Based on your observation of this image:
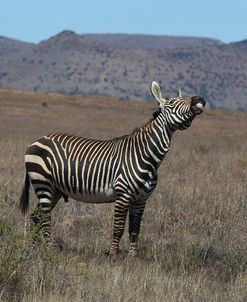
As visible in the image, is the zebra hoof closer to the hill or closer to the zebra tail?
the zebra tail

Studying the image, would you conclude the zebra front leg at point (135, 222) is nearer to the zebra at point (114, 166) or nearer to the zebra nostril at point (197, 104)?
the zebra at point (114, 166)

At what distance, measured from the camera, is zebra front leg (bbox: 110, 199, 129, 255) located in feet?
27.2

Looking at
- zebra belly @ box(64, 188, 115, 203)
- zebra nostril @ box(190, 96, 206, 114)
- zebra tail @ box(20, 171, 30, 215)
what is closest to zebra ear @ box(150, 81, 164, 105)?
zebra nostril @ box(190, 96, 206, 114)

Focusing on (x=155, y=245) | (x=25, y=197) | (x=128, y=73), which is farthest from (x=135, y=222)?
(x=128, y=73)

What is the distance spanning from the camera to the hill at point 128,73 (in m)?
150

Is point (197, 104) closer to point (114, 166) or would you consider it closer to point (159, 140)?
point (159, 140)

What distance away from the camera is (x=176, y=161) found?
1800 centimetres

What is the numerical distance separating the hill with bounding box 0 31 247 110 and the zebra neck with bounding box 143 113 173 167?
126 m

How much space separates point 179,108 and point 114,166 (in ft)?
3.26

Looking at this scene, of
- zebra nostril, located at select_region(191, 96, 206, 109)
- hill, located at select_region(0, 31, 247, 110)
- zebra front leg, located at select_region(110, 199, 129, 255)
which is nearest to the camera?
zebra nostril, located at select_region(191, 96, 206, 109)

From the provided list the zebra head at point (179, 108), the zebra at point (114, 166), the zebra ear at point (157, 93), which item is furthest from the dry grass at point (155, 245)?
the zebra ear at point (157, 93)

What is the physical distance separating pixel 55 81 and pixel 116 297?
150432 millimetres

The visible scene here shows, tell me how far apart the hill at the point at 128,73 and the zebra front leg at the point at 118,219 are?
413 ft

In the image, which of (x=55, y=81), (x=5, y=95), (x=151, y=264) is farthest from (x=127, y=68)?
(x=151, y=264)
